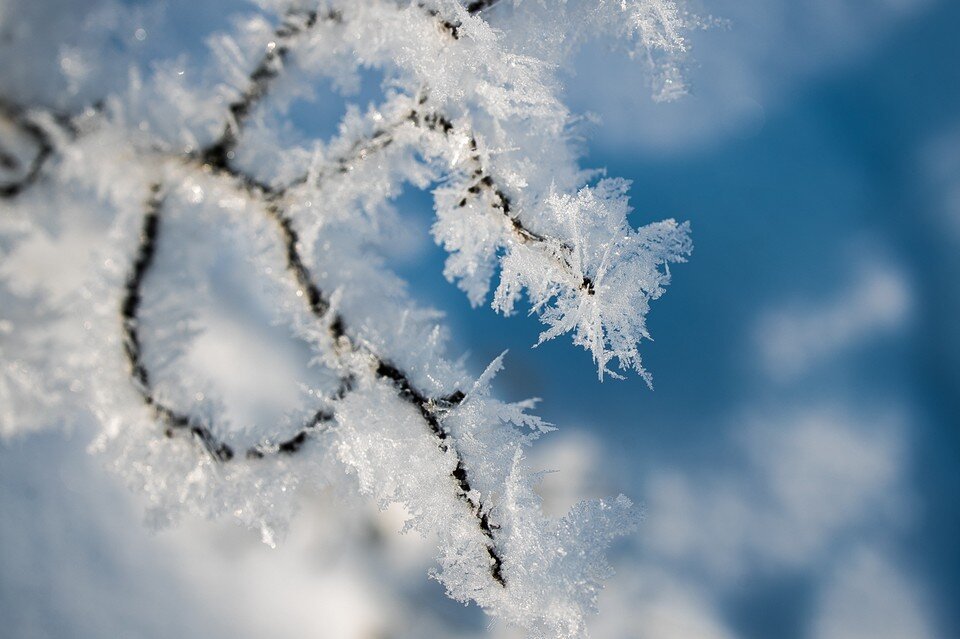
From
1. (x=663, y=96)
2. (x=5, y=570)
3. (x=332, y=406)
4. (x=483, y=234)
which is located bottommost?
(x=5, y=570)

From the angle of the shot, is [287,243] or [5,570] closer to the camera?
[287,243]

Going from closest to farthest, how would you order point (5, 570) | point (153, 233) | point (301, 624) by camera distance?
point (153, 233), point (5, 570), point (301, 624)

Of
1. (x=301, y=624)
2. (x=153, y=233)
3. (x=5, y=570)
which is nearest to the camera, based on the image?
(x=153, y=233)

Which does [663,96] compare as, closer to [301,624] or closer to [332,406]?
[332,406]

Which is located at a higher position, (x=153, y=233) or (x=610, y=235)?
(x=610, y=235)

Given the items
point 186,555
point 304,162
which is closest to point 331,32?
point 304,162

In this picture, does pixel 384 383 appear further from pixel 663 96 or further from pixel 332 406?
pixel 663 96
